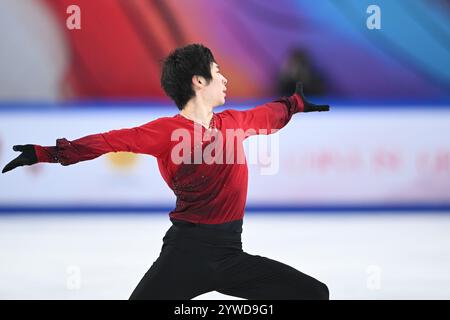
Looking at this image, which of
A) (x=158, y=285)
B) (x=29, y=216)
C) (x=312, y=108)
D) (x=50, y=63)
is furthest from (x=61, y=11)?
(x=158, y=285)

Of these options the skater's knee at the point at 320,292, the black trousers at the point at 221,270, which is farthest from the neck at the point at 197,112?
the skater's knee at the point at 320,292

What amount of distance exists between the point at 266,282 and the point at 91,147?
2.82ft

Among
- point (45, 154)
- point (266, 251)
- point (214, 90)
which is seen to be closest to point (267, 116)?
point (214, 90)

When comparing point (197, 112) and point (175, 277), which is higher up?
point (197, 112)

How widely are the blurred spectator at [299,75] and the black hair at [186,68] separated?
4.80m

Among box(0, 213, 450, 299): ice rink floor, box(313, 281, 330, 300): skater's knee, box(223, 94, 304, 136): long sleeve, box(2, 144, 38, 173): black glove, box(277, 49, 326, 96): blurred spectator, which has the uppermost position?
box(277, 49, 326, 96): blurred spectator

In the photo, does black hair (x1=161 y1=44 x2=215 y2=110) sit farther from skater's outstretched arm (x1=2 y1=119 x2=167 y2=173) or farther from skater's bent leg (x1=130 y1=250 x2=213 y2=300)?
skater's bent leg (x1=130 y1=250 x2=213 y2=300)

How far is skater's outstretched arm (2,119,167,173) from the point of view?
300 centimetres

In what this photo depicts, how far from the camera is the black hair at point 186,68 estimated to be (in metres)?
3.22

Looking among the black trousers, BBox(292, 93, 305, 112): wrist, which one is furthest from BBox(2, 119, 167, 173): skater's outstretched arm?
BBox(292, 93, 305, 112): wrist

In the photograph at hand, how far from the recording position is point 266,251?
5.94 meters

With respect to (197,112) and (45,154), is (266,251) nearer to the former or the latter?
(197,112)

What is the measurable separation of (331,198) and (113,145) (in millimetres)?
4890

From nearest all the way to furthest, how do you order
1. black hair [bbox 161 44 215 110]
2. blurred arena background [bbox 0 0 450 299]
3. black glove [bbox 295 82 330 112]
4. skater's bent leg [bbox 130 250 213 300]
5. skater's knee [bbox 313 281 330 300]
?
skater's bent leg [bbox 130 250 213 300] → skater's knee [bbox 313 281 330 300] → black hair [bbox 161 44 215 110] → black glove [bbox 295 82 330 112] → blurred arena background [bbox 0 0 450 299]
